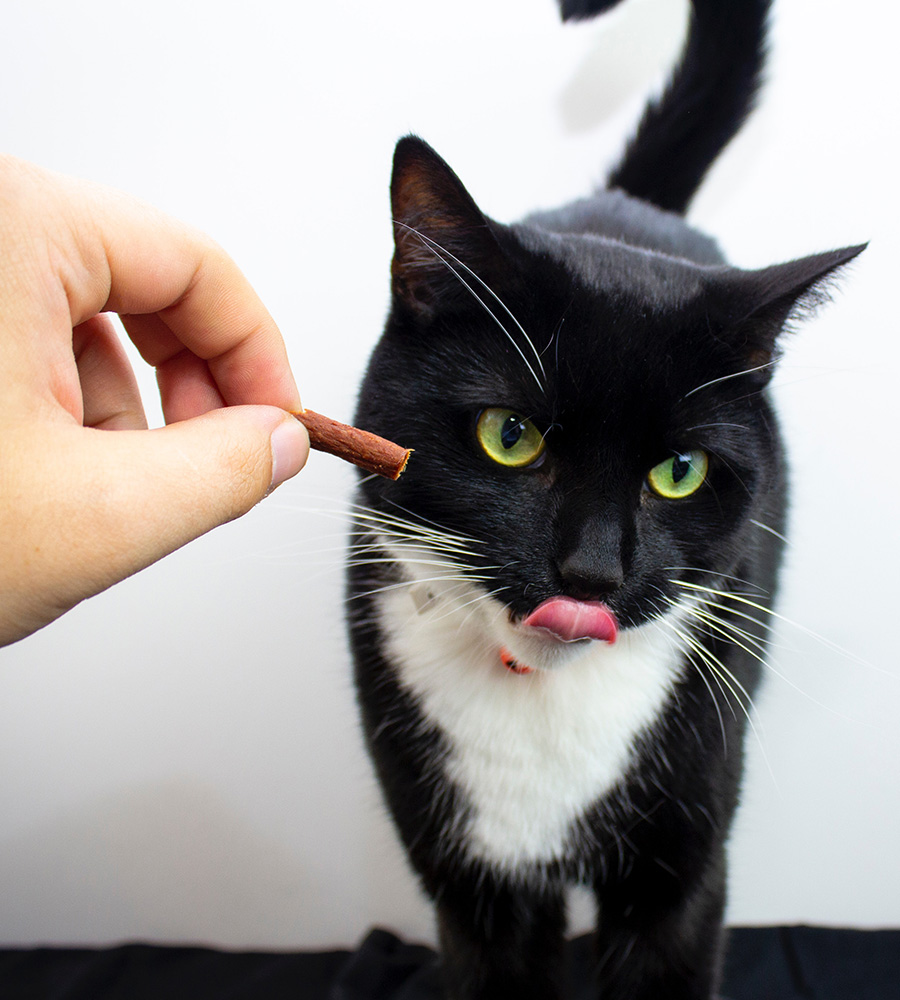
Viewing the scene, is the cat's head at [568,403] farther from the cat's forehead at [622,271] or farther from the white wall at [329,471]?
the white wall at [329,471]

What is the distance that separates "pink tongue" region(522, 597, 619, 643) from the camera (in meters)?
0.62

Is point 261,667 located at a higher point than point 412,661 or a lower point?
lower

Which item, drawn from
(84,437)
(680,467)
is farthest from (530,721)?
(84,437)

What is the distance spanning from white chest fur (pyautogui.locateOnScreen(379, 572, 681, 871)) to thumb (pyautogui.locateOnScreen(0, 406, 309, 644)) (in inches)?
13.7

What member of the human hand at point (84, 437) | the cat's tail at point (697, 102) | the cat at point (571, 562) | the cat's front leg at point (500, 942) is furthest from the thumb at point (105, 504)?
the cat's tail at point (697, 102)

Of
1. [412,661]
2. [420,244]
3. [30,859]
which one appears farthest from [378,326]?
[30,859]

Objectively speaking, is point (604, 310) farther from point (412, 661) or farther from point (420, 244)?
point (412, 661)

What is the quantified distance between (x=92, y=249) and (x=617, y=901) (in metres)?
0.85

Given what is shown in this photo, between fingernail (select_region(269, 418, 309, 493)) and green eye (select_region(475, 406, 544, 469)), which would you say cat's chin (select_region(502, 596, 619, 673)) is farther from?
fingernail (select_region(269, 418, 309, 493))

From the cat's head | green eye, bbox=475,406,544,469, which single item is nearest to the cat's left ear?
the cat's head

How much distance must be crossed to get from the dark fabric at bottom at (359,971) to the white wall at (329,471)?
0.05 m

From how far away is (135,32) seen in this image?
999mm

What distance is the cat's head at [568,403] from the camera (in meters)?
0.66

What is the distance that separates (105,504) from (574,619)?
0.38m
